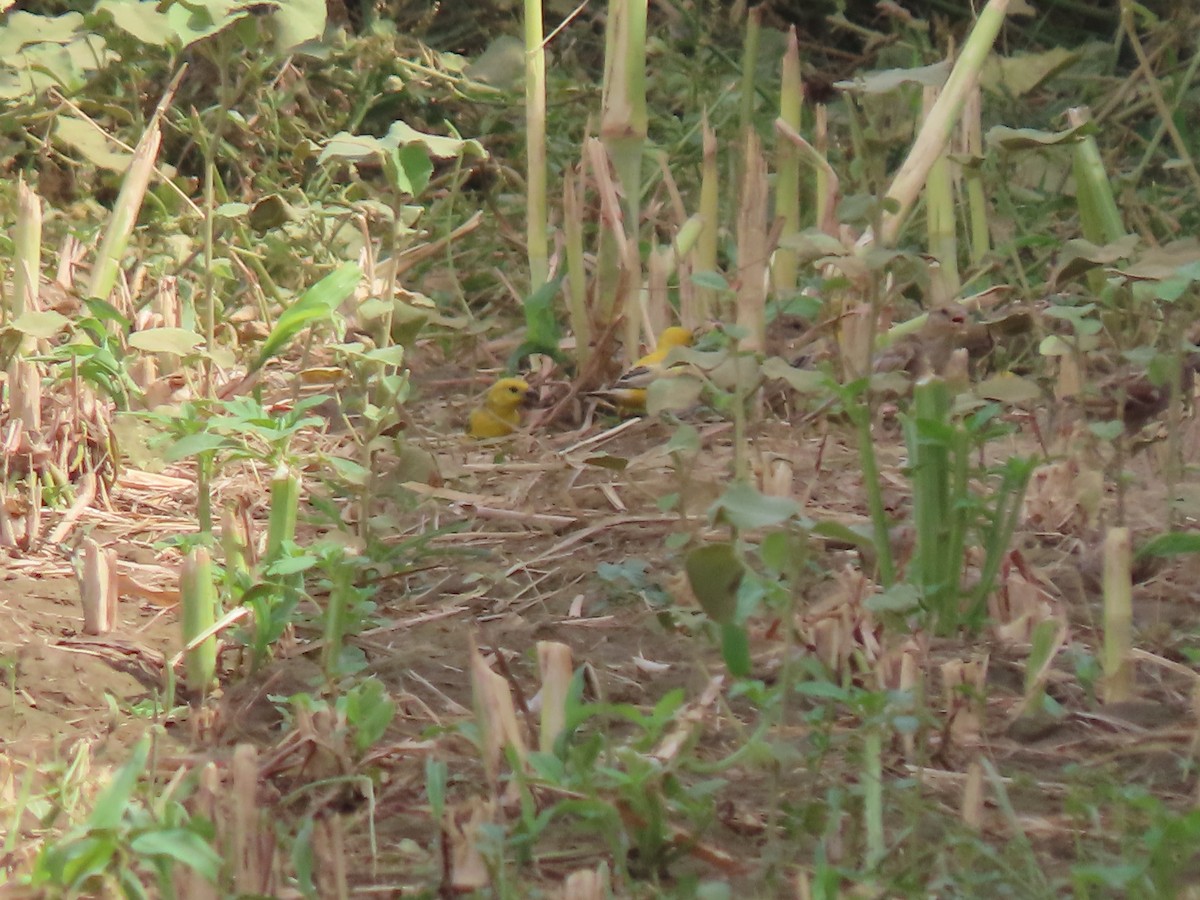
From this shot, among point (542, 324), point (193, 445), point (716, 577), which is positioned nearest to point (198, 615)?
point (193, 445)

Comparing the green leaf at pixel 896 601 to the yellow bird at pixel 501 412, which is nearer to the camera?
the green leaf at pixel 896 601

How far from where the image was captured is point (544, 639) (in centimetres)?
183

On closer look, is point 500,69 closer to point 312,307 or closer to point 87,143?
point 87,143

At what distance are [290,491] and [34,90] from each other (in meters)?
2.36

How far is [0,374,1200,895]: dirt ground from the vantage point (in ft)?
4.62

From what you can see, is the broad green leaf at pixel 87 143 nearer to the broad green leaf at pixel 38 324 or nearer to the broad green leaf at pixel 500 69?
the broad green leaf at pixel 500 69

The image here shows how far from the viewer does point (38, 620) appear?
72.6 inches

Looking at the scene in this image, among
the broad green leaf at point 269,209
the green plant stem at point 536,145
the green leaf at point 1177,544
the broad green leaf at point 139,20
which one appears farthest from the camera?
the broad green leaf at point 269,209

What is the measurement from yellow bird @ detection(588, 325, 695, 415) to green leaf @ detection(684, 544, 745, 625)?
1.25 metres

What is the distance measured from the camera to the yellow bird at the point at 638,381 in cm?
259

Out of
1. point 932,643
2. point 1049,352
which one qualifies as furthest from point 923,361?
point 932,643

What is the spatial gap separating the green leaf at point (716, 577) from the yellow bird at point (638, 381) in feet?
4.09

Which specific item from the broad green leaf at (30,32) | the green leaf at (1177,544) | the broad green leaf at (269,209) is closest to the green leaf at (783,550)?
the green leaf at (1177,544)

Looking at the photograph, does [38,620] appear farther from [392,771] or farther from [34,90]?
[34,90]
